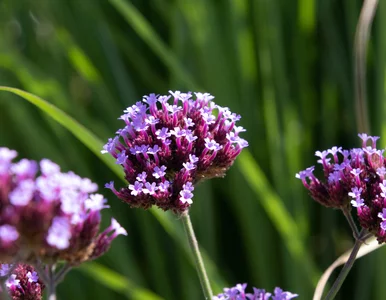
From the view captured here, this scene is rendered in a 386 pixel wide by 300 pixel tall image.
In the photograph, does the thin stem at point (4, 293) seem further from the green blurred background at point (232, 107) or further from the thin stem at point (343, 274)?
the green blurred background at point (232, 107)

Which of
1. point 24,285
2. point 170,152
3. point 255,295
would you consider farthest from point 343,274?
point 24,285

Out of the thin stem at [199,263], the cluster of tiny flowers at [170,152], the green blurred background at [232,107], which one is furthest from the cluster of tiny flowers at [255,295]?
the green blurred background at [232,107]

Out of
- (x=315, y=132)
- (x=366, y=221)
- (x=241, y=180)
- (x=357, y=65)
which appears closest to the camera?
(x=366, y=221)

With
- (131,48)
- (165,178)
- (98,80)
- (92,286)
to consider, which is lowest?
(165,178)

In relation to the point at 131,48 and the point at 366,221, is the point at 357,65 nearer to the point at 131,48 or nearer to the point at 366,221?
the point at 366,221

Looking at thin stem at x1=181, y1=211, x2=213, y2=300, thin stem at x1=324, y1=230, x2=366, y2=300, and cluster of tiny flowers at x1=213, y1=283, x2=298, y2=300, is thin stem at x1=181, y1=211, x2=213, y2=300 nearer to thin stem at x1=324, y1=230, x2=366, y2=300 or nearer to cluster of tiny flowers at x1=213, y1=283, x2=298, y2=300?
cluster of tiny flowers at x1=213, y1=283, x2=298, y2=300

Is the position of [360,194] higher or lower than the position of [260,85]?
lower

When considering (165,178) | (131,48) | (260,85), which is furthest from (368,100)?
(165,178)

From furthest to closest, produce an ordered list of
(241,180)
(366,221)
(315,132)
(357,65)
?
(315,132) < (241,180) < (357,65) < (366,221)
